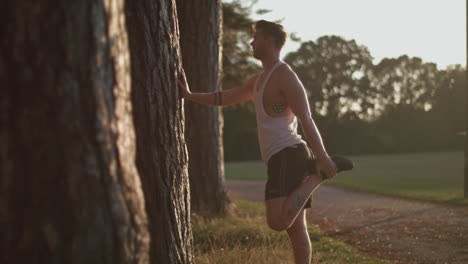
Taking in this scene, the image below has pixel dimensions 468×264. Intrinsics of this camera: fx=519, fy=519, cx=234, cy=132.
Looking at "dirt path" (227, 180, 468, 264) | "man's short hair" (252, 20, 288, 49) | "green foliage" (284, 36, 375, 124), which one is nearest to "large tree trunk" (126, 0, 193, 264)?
"man's short hair" (252, 20, 288, 49)

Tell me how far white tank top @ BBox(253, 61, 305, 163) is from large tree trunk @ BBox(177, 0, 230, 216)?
3.55m

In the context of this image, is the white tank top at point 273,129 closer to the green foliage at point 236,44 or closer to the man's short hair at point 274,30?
the man's short hair at point 274,30

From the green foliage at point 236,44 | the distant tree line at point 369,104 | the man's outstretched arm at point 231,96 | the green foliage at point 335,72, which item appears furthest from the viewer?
the green foliage at point 335,72

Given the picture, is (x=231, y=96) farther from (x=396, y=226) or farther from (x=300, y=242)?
(x=396, y=226)

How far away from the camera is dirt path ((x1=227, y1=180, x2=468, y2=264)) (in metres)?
6.02

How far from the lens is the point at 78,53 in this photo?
1877mm

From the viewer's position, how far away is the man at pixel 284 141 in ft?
11.8

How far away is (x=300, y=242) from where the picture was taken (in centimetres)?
373

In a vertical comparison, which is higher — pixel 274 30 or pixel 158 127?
pixel 274 30

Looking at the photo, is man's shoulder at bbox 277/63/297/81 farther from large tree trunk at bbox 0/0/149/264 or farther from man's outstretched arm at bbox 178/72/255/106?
large tree trunk at bbox 0/0/149/264

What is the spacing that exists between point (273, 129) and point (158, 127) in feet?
3.12

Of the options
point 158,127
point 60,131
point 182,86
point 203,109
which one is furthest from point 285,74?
point 203,109

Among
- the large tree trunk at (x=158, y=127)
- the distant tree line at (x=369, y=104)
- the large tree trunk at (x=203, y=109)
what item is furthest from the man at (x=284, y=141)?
the distant tree line at (x=369, y=104)

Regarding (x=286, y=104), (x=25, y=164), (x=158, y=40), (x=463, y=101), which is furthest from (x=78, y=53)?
(x=463, y=101)
